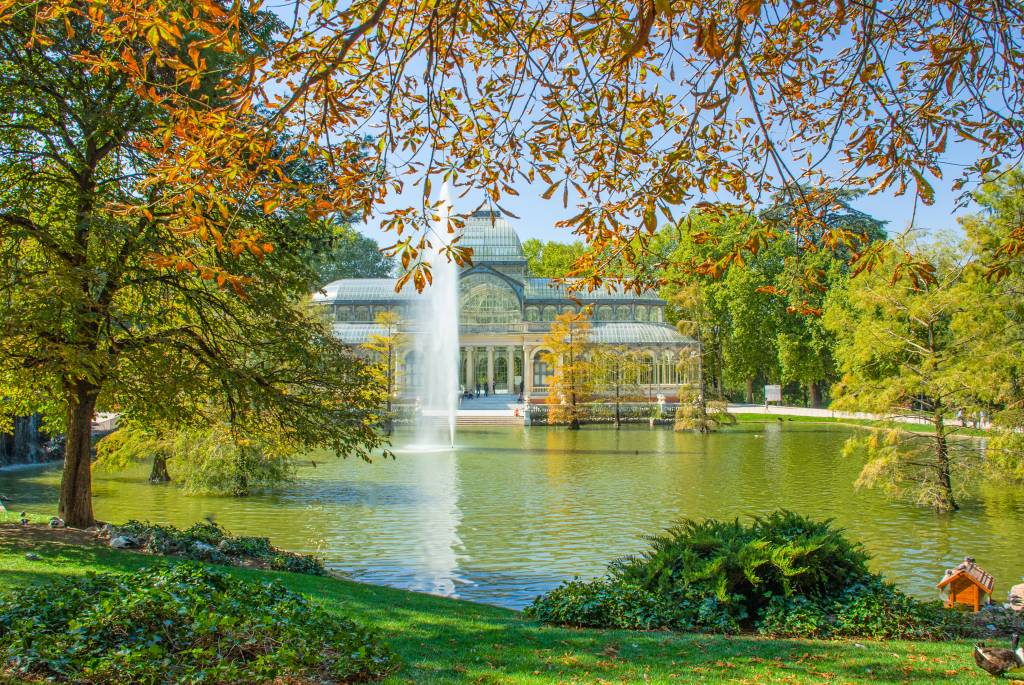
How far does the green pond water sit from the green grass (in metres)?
2.48

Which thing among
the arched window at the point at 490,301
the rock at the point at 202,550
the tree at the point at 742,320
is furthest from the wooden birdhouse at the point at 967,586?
the arched window at the point at 490,301

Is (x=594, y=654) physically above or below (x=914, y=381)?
below

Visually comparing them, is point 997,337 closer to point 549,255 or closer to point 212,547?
point 212,547

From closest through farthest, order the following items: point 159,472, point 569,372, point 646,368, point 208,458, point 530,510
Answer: point 530,510 → point 208,458 → point 159,472 → point 569,372 → point 646,368

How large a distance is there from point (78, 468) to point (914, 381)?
14.1 m

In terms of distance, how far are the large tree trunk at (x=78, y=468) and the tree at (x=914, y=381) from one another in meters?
12.9

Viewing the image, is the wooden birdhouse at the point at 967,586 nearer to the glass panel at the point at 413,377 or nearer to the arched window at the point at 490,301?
the glass panel at the point at 413,377

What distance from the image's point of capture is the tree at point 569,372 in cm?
3697

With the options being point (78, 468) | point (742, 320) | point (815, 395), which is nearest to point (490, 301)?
point (742, 320)

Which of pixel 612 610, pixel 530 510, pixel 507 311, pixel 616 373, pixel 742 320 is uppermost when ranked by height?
pixel 507 311

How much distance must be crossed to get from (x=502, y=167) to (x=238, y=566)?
233 inches

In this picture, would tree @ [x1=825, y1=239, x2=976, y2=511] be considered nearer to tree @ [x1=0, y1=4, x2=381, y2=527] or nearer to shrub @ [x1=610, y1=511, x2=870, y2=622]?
shrub @ [x1=610, y1=511, x2=870, y2=622]

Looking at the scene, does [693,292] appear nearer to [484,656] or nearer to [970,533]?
[970,533]

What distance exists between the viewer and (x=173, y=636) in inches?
188
